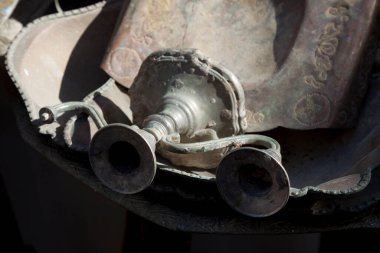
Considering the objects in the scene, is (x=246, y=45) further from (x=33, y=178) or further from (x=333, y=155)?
(x=33, y=178)

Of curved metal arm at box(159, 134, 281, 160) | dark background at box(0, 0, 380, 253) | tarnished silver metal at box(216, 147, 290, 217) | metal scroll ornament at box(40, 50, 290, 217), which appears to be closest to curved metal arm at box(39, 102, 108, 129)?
metal scroll ornament at box(40, 50, 290, 217)

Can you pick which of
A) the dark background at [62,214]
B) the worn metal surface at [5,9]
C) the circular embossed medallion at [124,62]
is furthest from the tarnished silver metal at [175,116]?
the dark background at [62,214]

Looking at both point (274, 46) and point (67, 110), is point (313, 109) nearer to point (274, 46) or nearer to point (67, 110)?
point (274, 46)

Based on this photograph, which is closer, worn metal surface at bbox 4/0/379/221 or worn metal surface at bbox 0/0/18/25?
worn metal surface at bbox 4/0/379/221

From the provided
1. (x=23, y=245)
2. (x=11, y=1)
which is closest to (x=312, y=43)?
(x=11, y=1)

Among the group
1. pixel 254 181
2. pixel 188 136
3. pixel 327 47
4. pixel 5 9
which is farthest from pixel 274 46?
pixel 5 9

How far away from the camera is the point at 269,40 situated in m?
1.58

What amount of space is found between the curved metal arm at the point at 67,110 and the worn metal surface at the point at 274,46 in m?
0.16

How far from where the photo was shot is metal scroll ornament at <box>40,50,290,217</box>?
1270 millimetres

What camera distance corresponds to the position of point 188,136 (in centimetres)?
146

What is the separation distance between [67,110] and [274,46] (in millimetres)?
368

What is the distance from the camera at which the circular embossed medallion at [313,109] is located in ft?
4.89

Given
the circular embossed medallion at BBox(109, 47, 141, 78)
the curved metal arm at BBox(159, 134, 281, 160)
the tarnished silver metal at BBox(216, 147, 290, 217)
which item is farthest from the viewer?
the circular embossed medallion at BBox(109, 47, 141, 78)

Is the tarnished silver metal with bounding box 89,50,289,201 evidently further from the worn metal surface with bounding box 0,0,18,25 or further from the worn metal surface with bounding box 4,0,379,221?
the worn metal surface with bounding box 0,0,18,25
